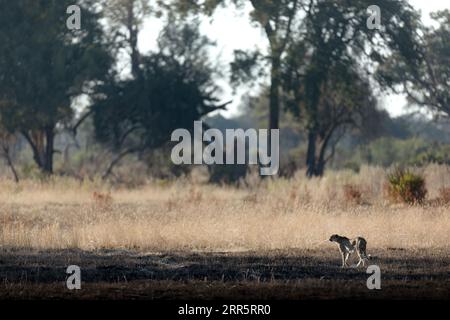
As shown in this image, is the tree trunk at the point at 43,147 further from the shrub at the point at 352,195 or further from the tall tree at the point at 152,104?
the shrub at the point at 352,195

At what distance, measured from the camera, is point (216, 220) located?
20.0 m

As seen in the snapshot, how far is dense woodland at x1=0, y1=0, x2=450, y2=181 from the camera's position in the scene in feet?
126

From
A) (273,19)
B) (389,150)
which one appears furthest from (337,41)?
(389,150)

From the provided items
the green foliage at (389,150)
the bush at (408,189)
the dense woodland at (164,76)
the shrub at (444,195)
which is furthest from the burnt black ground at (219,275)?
the green foliage at (389,150)

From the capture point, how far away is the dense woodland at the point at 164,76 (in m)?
38.4

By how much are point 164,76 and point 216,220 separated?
2201 centimetres

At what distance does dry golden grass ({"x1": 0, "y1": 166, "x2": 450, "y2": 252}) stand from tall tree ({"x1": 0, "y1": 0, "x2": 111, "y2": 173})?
836cm

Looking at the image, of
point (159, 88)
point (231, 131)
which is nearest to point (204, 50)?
point (159, 88)

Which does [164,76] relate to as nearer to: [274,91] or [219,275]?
[274,91]

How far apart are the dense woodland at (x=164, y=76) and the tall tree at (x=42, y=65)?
1.8 inches

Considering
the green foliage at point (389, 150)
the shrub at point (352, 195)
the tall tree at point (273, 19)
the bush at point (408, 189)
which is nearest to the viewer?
the bush at point (408, 189)

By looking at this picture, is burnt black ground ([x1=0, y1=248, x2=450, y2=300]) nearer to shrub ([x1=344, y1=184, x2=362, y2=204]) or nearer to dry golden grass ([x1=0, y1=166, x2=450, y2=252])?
dry golden grass ([x1=0, y1=166, x2=450, y2=252])

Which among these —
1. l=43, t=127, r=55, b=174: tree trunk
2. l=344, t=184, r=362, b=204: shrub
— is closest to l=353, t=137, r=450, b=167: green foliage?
l=43, t=127, r=55, b=174: tree trunk

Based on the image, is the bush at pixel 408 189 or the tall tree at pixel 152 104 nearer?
the bush at pixel 408 189
